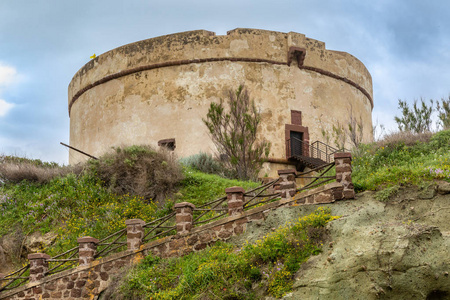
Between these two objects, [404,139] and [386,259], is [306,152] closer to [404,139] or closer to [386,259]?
[404,139]

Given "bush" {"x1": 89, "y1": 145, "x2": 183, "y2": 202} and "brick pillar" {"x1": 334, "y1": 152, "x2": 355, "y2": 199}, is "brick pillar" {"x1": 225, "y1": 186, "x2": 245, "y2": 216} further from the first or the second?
"bush" {"x1": 89, "y1": 145, "x2": 183, "y2": 202}

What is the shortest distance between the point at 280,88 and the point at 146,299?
12568 millimetres

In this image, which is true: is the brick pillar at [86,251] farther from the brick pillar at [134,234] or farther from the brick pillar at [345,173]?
the brick pillar at [345,173]

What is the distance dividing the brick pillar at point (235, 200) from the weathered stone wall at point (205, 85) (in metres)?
9.11

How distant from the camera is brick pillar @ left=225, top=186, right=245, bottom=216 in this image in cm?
1238

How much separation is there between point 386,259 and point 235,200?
401cm

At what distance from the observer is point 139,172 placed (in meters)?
18.6

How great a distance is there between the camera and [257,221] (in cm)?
1203

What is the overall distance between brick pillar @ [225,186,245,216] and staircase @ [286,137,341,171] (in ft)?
30.3

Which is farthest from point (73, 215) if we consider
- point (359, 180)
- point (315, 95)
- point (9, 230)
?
point (315, 95)

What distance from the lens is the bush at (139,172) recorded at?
59.5ft

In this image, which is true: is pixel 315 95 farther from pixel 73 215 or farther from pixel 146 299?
pixel 146 299

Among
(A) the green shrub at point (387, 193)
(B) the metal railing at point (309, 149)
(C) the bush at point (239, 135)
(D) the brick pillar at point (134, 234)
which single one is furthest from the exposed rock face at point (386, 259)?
(B) the metal railing at point (309, 149)

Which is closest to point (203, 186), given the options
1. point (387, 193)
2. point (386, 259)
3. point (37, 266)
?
point (37, 266)
